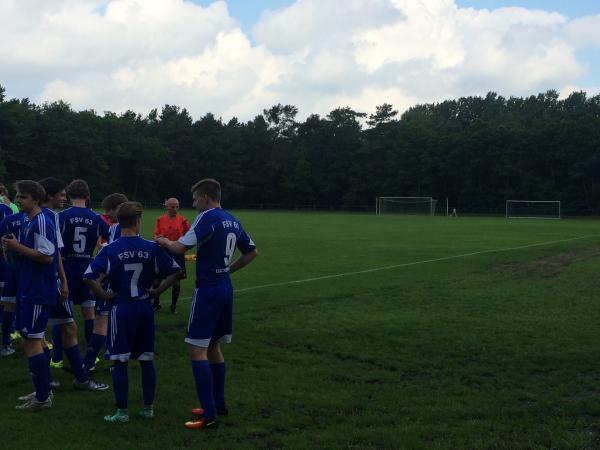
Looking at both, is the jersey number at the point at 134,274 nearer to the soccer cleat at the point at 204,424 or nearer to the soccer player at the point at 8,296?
the soccer cleat at the point at 204,424

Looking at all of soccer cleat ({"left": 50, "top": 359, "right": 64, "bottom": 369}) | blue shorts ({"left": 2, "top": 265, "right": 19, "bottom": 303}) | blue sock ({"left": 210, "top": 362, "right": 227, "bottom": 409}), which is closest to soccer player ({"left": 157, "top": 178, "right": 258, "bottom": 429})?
blue sock ({"left": 210, "top": 362, "right": 227, "bottom": 409})

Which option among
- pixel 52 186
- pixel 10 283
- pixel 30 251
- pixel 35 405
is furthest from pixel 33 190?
pixel 10 283

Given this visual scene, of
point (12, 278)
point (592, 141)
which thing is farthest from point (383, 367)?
point (592, 141)

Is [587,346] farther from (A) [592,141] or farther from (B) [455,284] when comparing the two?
(A) [592,141]

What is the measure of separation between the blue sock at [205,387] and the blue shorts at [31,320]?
1563 millimetres

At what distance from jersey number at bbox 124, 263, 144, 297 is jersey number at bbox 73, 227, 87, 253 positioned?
1.97 meters

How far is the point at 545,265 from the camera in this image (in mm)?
18250

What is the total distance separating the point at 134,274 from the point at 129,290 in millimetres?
149

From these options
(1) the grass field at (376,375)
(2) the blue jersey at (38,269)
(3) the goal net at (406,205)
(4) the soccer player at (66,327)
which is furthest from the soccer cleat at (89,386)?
(3) the goal net at (406,205)

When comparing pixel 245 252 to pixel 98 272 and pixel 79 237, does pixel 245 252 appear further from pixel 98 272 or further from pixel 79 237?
pixel 79 237

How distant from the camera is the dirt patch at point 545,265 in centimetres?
1678

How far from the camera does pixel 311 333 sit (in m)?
9.42

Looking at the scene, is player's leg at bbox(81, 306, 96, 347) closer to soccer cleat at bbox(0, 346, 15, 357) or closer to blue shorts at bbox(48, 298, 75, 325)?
blue shorts at bbox(48, 298, 75, 325)

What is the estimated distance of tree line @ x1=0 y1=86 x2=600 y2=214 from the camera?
8338 cm
